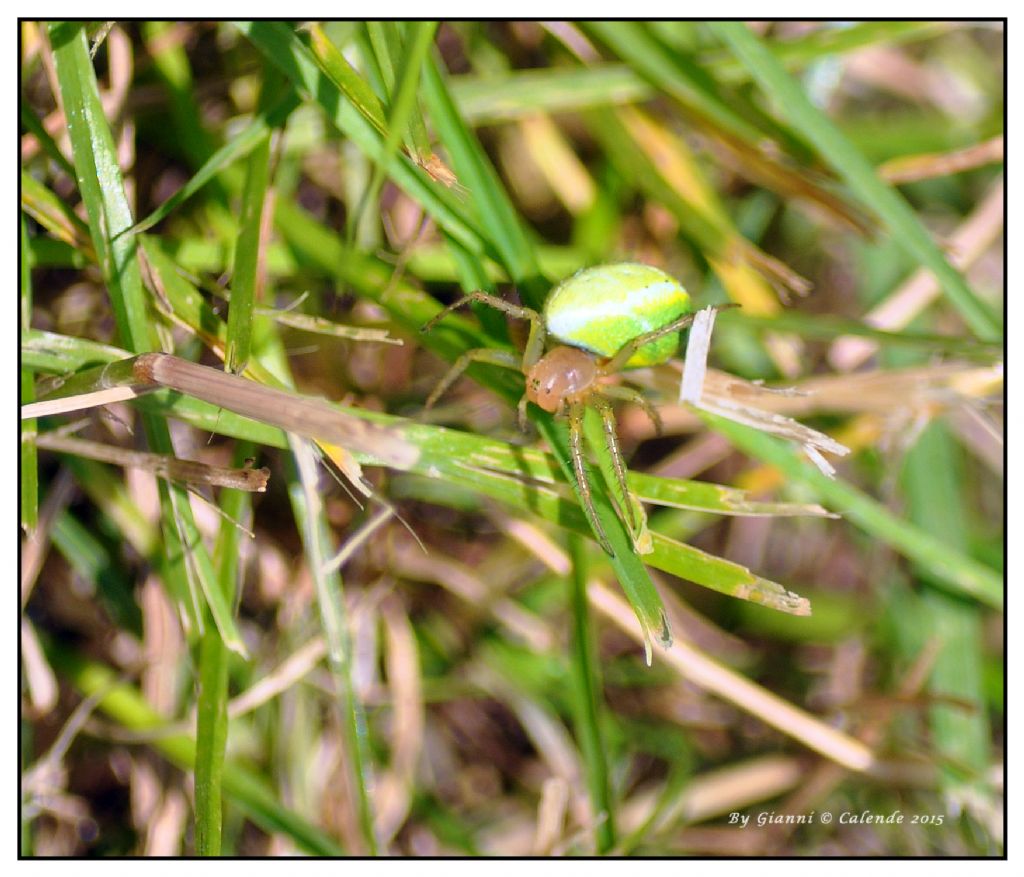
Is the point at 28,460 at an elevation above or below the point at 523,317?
below

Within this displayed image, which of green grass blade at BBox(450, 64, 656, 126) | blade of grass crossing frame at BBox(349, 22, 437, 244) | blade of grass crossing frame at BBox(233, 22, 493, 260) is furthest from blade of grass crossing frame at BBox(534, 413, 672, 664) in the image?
green grass blade at BBox(450, 64, 656, 126)

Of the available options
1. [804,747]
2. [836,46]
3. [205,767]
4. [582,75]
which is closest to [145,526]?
[205,767]

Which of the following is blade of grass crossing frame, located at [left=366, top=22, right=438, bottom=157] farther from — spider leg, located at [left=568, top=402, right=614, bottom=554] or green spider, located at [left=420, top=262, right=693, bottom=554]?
spider leg, located at [left=568, top=402, right=614, bottom=554]

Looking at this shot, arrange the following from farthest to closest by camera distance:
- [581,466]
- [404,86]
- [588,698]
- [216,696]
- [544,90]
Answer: [544,90], [588,698], [216,696], [581,466], [404,86]

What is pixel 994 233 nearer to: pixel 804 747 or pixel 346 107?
pixel 804 747

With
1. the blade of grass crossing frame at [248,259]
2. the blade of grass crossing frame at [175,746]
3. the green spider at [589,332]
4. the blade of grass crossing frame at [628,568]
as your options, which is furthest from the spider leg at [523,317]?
the blade of grass crossing frame at [175,746]

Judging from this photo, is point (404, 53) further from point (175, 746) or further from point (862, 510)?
point (175, 746)

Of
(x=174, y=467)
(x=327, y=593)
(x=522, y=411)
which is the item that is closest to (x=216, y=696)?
(x=327, y=593)
